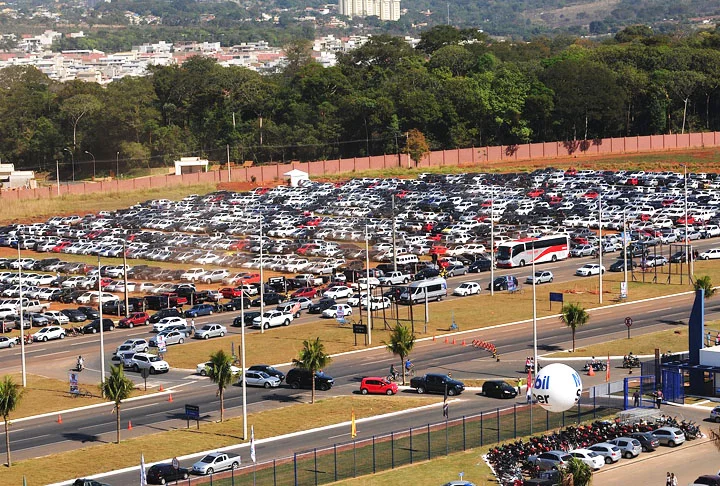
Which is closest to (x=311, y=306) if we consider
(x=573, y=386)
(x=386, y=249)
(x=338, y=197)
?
(x=386, y=249)

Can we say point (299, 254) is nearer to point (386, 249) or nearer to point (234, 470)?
point (386, 249)

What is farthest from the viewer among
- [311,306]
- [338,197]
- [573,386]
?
[338,197]

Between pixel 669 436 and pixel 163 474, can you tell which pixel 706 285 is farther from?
pixel 163 474

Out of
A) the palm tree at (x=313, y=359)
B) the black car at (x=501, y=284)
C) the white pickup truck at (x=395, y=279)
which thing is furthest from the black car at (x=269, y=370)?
the black car at (x=501, y=284)

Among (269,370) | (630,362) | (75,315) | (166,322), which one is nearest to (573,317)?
(630,362)

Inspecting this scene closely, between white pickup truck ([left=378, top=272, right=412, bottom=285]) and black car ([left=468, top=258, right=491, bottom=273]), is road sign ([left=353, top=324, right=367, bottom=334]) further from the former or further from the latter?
black car ([left=468, top=258, right=491, bottom=273])

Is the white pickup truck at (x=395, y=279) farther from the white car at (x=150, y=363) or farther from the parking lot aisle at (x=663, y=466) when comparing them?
the parking lot aisle at (x=663, y=466)
